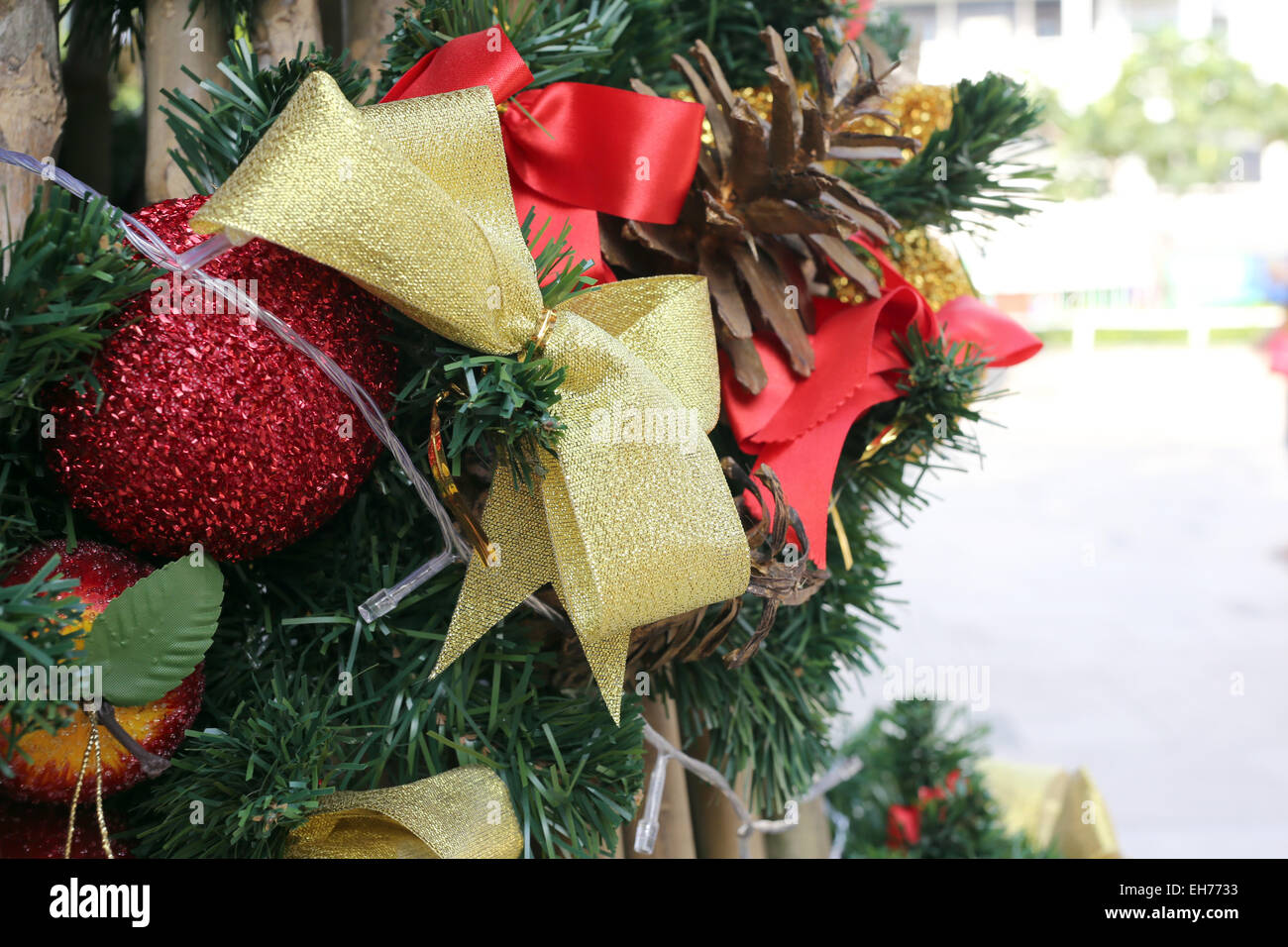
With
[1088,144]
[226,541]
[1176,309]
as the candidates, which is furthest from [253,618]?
[1088,144]

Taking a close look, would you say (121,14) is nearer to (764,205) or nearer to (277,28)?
(277,28)

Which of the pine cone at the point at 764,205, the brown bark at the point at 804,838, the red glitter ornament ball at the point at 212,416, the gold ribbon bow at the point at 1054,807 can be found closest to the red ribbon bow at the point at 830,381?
the pine cone at the point at 764,205

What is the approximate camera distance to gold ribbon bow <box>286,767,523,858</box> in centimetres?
24

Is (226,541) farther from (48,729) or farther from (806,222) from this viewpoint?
(806,222)

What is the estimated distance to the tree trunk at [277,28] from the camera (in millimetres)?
286

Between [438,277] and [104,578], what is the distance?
0.34 ft

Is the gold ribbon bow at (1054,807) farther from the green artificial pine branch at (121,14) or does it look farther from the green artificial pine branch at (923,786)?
the green artificial pine branch at (121,14)

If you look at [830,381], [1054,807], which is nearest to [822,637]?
[830,381]

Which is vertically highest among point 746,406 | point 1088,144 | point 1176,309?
point 1088,144

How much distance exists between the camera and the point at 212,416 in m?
0.22

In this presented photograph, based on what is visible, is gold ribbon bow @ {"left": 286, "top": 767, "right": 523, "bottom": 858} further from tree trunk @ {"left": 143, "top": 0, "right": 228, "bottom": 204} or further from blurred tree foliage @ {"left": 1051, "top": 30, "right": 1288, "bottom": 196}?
blurred tree foliage @ {"left": 1051, "top": 30, "right": 1288, "bottom": 196}

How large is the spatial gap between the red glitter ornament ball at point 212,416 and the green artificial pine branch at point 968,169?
19 cm

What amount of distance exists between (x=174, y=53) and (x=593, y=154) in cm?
13

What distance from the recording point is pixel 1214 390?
2.44 metres
